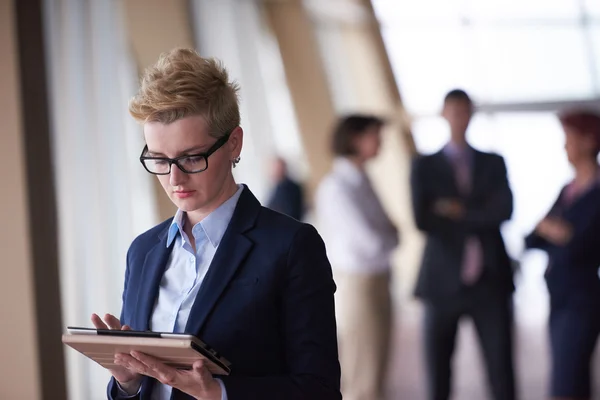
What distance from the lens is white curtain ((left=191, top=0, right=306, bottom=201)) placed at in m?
6.21

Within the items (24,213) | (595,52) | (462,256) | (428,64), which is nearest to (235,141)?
(24,213)

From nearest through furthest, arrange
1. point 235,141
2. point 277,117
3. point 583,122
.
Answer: point 235,141 < point 583,122 < point 277,117

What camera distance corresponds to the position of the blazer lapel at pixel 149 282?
5.74 feet

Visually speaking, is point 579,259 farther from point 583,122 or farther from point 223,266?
point 223,266

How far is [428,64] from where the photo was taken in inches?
230

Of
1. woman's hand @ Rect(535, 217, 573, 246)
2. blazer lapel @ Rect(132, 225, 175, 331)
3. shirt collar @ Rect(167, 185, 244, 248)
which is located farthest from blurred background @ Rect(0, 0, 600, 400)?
shirt collar @ Rect(167, 185, 244, 248)

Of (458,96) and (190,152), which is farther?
(458,96)

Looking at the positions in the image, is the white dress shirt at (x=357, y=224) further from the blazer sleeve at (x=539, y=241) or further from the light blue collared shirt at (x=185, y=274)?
the light blue collared shirt at (x=185, y=274)

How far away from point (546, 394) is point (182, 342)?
4.27 meters

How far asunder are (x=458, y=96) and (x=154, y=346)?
441 cm

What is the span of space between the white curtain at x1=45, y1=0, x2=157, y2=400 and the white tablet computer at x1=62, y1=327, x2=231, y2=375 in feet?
12.6

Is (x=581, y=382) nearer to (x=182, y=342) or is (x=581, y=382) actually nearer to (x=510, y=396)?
(x=510, y=396)

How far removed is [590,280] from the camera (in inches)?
191

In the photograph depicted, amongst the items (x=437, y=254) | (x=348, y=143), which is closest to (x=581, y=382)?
(x=437, y=254)
